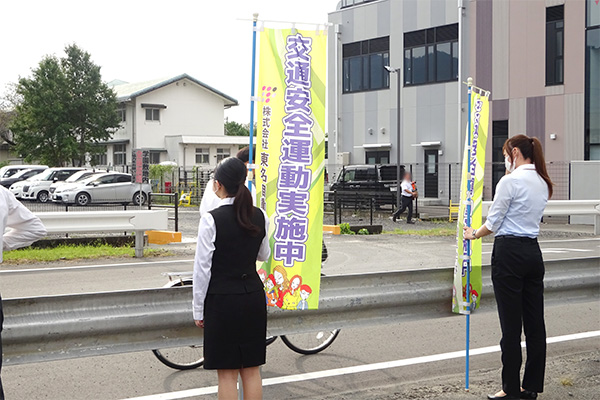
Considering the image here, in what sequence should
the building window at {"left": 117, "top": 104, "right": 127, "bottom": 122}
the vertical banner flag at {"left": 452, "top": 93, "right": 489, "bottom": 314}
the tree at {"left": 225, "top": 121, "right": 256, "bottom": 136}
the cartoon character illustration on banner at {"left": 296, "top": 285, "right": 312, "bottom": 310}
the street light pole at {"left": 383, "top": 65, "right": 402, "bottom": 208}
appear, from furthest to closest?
the tree at {"left": 225, "top": 121, "right": 256, "bottom": 136} → the building window at {"left": 117, "top": 104, "right": 127, "bottom": 122} → the street light pole at {"left": 383, "top": 65, "right": 402, "bottom": 208} → the vertical banner flag at {"left": 452, "top": 93, "right": 489, "bottom": 314} → the cartoon character illustration on banner at {"left": 296, "top": 285, "right": 312, "bottom": 310}

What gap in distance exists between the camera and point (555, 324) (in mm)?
8273

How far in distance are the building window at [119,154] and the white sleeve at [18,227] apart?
56039mm

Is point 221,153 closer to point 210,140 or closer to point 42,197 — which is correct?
point 210,140

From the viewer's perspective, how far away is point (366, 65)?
39000 mm

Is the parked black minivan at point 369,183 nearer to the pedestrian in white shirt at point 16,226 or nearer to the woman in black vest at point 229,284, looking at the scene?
the woman in black vest at point 229,284

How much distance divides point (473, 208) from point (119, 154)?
5654 centimetres

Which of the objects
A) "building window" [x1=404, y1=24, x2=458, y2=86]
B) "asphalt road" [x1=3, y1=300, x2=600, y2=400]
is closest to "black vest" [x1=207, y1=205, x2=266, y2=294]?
"asphalt road" [x1=3, y1=300, x2=600, y2=400]

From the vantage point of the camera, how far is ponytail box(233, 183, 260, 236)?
13.9ft

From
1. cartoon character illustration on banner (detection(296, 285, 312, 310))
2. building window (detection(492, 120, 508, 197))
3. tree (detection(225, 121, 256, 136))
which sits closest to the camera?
cartoon character illustration on banner (detection(296, 285, 312, 310))

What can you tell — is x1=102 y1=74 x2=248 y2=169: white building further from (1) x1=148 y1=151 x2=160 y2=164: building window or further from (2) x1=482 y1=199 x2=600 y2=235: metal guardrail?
(2) x1=482 y1=199 x2=600 y2=235: metal guardrail

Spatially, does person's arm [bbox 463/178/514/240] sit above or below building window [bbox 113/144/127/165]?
below

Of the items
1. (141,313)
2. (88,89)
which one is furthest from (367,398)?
(88,89)

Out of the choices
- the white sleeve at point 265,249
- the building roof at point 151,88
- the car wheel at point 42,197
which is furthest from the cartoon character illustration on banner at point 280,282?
the building roof at point 151,88

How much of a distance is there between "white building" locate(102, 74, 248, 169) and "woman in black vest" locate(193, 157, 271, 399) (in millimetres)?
51210
